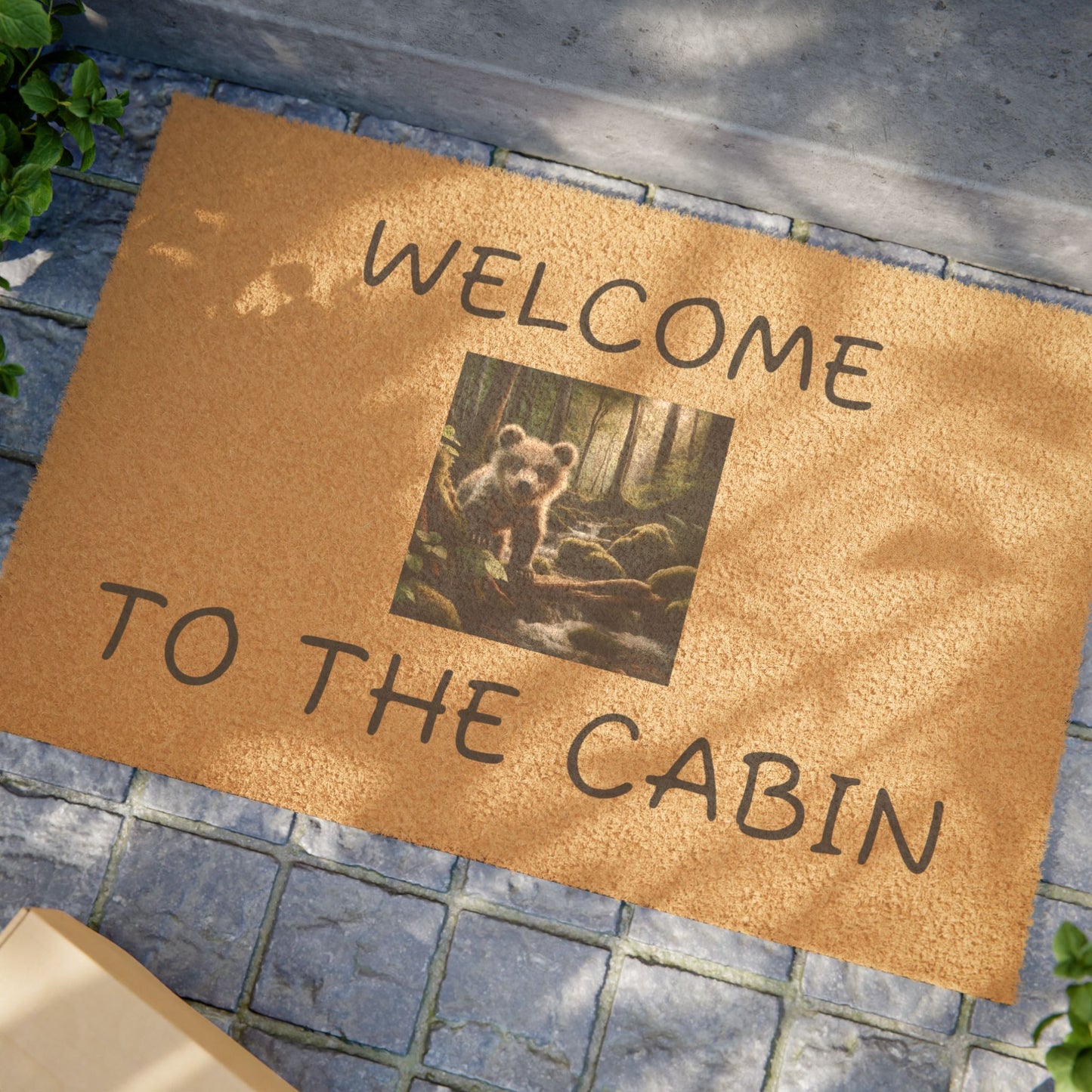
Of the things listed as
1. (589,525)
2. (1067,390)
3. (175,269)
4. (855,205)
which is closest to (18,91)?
(175,269)

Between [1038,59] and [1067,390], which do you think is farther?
[1067,390]

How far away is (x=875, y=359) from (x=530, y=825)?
1166mm

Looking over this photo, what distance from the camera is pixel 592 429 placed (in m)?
1.72

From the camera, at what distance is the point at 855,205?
1685mm

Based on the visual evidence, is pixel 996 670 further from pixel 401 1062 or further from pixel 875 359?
pixel 401 1062

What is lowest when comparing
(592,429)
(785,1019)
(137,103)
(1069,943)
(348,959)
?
(348,959)

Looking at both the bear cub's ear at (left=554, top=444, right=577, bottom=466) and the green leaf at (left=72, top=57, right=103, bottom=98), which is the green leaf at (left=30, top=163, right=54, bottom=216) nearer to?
the green leaf at (left=72, top=57, right=103, bottom=98)

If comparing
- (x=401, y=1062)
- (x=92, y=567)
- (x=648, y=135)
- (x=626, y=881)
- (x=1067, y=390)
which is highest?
(x=648, y=135)

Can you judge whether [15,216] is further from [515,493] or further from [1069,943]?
[1069,943]

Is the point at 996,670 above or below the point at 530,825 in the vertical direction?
above

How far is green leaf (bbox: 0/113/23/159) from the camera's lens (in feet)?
4.86

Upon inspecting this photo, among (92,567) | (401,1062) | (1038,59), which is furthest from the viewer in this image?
(92,567)

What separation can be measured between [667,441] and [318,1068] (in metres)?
1.39

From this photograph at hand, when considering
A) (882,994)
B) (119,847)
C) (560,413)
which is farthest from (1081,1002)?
(119,847)
